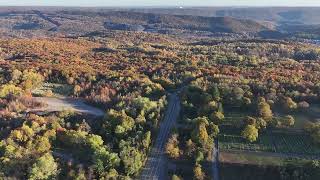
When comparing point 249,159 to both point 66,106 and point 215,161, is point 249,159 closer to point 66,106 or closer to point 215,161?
point 215,161

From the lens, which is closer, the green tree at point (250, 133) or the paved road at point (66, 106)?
the green tree at point (250, 133)

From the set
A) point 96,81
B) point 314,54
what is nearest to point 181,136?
point 96,81

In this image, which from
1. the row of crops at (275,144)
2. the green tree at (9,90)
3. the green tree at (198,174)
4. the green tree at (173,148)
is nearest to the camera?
the green tree at (198,174)

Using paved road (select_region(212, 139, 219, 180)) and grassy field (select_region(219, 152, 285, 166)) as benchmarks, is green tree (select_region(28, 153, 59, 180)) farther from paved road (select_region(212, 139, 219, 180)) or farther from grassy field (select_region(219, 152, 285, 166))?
grassy field (select_region(219, 152, 285, 166))

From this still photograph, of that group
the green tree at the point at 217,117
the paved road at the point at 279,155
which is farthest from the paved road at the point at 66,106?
the paved road at the point at 279,155

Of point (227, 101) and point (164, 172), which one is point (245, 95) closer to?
point (227, 101)

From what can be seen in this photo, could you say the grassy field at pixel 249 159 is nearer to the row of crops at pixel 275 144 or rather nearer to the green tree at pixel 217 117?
the row of crops at pixel 275 144
